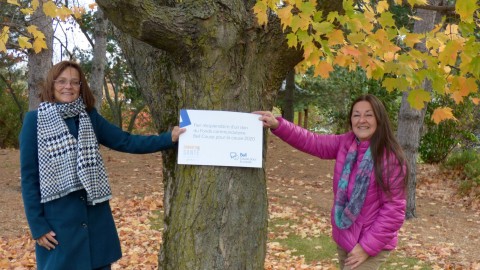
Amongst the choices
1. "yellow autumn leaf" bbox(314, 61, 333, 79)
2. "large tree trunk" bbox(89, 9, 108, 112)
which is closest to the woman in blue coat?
"yellow autumn leaf" bbox(314, 61, 333, 79)

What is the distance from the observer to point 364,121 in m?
3.31

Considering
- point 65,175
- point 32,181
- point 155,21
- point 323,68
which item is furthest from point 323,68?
point 32,181

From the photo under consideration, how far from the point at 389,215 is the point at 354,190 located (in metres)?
0.25

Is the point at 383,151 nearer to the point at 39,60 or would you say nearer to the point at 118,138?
the point at 118,138

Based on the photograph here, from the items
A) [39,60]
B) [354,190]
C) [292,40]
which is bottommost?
[354,190]

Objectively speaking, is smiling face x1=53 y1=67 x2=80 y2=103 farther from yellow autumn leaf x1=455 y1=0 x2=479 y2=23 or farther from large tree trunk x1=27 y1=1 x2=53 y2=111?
large tree trunk x1=27 y1=1 x2=53 y2=111

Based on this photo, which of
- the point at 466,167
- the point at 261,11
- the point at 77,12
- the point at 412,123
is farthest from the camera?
the point at 466,167

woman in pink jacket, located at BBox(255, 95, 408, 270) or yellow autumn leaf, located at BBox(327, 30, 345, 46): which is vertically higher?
yellow autumn leaf, located at BBox(327, 30, 345, 46)

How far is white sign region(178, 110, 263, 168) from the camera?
3.14m

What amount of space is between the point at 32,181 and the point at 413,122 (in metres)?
6.06

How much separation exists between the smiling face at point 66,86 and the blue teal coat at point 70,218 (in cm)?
14

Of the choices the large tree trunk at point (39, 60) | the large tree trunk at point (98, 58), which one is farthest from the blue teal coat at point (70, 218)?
the large tree trunk at point (98, 58)

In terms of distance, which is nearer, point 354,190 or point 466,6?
point 466,6

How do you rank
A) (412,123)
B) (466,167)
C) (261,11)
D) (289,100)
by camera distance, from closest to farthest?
(261,11) < (412,123) < (466,167) < (289,100)
